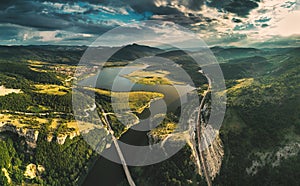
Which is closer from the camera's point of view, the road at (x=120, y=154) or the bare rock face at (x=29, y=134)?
the road at (x=120, y=154)

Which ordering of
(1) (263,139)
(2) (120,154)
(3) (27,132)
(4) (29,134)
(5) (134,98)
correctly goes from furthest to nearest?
(5) (134,98)
(3) (27,132)
(4) (29,134)
(2) (120,154)
(1) (263,139)

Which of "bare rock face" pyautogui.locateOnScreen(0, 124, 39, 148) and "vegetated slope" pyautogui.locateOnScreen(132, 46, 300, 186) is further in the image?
"bare rock face" pyautogui.locateOnScreen(0, 124, 39, 148)

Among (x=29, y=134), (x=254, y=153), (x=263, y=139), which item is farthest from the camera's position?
(x=29, y=134)

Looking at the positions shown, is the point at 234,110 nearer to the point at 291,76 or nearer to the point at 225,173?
the point at 225,173

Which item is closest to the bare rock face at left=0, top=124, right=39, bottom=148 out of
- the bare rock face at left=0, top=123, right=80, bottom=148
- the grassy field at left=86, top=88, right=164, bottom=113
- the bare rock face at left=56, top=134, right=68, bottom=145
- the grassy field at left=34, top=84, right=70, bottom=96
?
the bare rock face at left=0, top=123, right=80, bottom=148

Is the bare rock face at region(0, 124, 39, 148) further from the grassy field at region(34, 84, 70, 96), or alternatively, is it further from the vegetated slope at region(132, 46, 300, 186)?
the grassy field at region(34, 84, 70, 96)

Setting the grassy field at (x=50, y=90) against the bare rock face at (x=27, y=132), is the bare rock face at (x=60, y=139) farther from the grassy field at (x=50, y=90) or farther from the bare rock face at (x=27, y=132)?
the grassy field at (x=50, y=90)

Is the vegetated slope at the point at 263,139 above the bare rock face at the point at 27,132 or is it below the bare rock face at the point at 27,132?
above

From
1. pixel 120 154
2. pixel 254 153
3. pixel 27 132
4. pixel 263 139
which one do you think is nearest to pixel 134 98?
pixel 120 154

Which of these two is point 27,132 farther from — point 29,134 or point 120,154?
point 120,154

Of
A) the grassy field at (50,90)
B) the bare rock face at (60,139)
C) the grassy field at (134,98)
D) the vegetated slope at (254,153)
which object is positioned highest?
the vegetated slope at (254,153)

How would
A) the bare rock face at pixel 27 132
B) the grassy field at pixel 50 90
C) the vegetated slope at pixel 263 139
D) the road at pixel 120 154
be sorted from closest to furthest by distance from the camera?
the vegetated slope at pixel 263 139
the road at pixel 120 154
the bare rock face at pixel 27 132
the grassy field at pixel 50 90

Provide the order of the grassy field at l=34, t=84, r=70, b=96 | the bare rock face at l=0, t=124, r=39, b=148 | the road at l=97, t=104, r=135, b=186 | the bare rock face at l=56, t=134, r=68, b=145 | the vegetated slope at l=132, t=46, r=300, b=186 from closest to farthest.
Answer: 1. the vegetated slope at l=132, t=46, r=300, b=186
2. the road at l=97, t=104, r=135, b=186
3. the bare rock face at l=0, t=124, r=39, b=148
4. the bare rock face at l=56, t=134, r=68, b=145
5. the grassy field at l=34, t=84, r=70, b=96

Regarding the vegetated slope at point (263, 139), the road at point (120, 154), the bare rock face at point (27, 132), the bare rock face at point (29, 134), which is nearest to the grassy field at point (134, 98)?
the road at point (120, 154)
